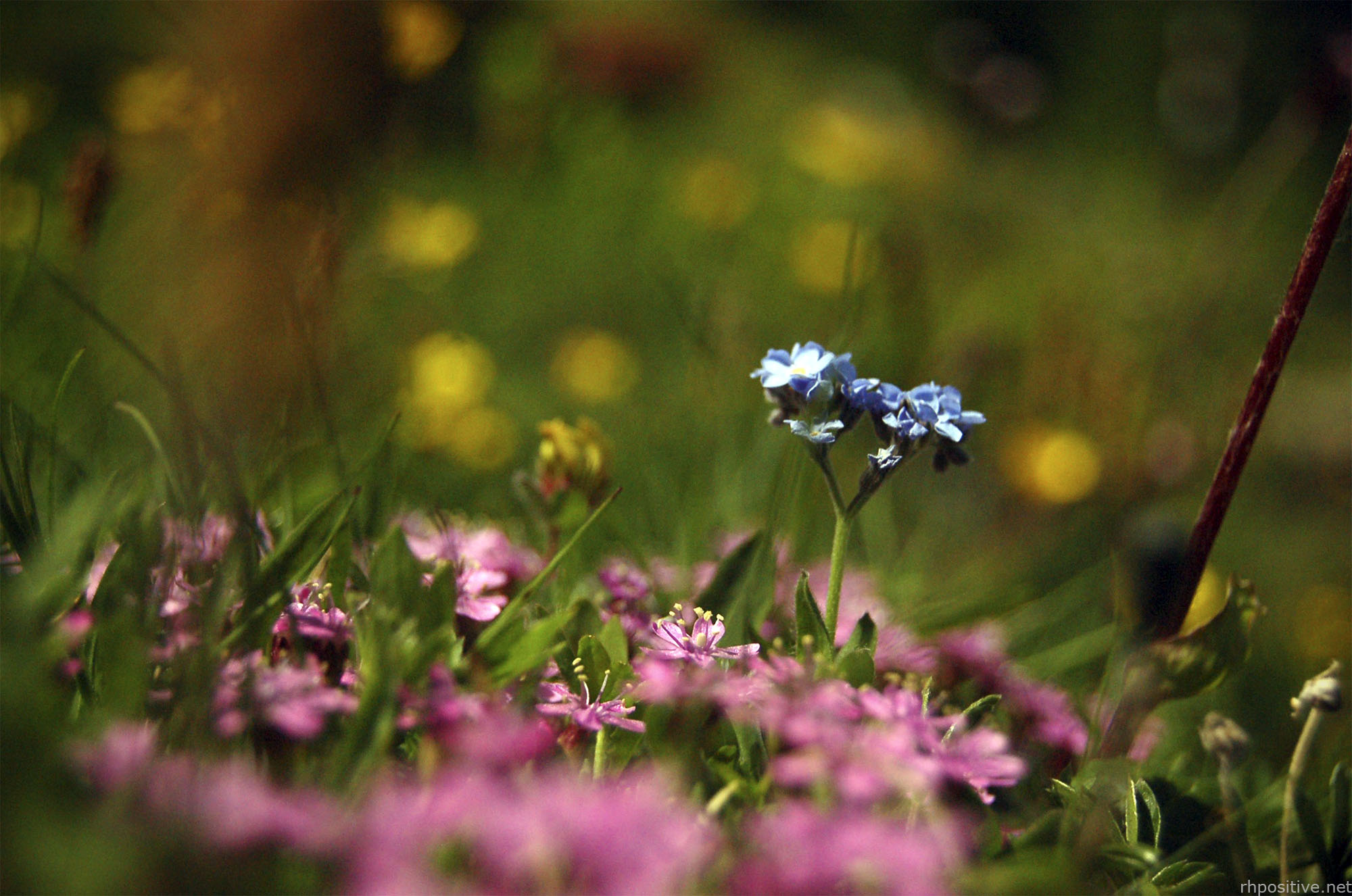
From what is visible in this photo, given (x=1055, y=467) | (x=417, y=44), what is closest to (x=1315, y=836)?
(x=417, y=44)

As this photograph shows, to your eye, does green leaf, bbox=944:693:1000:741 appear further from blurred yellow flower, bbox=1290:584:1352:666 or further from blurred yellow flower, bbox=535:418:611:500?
blurred yellow flower, bbox=1290:584:1352:666

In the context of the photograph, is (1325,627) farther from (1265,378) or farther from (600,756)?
(600,756)

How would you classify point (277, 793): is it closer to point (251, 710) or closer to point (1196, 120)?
point (251, 710)

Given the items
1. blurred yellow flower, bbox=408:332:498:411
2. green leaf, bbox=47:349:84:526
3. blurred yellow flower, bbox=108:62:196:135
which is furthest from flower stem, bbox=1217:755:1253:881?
blurred yellow flower, bbox=108:62:196:135

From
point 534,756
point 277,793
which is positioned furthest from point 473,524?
point 277,793

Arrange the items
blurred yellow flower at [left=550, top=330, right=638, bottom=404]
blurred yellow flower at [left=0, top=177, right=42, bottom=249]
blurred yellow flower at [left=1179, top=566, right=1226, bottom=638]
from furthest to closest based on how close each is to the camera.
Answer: blurred yellow flower at [left=550, top=330, right=638, bottom=404], blurred yellow flower at [left=0, top=177, right=42, bottom=249], blurred yellow flower at [left=1179, top=566, right=1226, bottom=638]

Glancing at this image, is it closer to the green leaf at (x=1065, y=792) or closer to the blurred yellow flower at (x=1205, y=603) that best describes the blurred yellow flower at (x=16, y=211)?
the green leaf at (x=1065, y=792)
